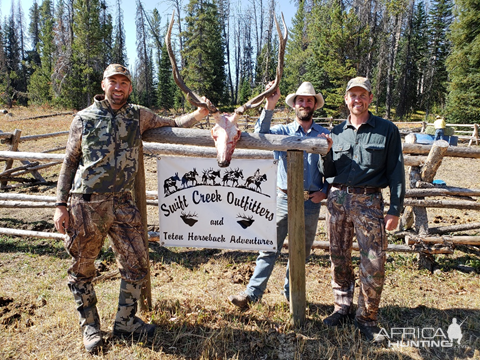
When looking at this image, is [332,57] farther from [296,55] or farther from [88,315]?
[88,315]

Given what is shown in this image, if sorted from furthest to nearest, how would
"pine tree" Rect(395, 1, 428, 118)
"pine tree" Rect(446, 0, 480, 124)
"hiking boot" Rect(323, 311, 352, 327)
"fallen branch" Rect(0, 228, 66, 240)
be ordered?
"pine tree" Rect(395, 1, 428, 118), "pine tree" Rect(446, 0, 480, 124), "fallen branch" Rect(0, 228, 66, 240), "hiking boot" Rect(323, 311, 352, 327)

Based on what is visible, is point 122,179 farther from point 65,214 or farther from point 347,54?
point 347,54

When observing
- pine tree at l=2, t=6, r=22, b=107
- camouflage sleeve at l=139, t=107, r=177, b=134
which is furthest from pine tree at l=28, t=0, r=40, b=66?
camouflage sleeve at l=139, t=107, r=177, b=134

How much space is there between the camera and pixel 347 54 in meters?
30.3

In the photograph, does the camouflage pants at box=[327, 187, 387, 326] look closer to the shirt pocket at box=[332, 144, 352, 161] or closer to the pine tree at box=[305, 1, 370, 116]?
the shirt pocket at box=[332, 144, 352, 161]

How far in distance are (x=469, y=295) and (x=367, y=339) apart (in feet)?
5.87

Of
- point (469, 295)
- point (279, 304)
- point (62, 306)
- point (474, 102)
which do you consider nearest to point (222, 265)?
point (279, 304)

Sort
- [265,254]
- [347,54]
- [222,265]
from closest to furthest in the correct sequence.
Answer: [265,254] → [222,265] → [347,54]

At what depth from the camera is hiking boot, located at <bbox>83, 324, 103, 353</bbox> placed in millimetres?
2867

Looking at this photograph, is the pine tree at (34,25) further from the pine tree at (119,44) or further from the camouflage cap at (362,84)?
the camouflage cap at (362,84)

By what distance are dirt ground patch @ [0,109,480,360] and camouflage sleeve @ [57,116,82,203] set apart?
1.41 metres

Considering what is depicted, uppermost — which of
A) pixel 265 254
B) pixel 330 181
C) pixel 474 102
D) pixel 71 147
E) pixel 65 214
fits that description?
pixel 474 102

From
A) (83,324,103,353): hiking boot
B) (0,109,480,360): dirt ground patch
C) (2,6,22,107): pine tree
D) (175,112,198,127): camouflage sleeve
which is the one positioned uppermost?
(2,6,22,107): pine tree

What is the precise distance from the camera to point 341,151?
310 centimetres
